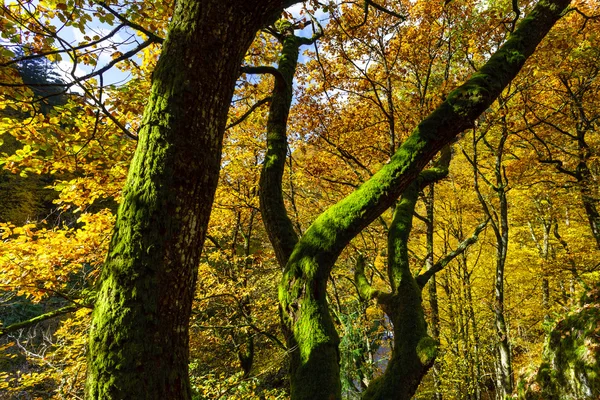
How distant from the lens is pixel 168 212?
1394 mm

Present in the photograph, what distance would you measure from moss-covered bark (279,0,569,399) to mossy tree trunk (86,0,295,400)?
135cm

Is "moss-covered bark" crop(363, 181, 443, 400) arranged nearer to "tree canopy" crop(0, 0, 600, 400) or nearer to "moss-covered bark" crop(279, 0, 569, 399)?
"tree canopy" crop(0, 0, 600, 400)

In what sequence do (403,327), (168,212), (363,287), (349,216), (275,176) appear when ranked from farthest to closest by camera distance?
(363,287) < (403,327) < (275,176) < (349,216) < (168,212)

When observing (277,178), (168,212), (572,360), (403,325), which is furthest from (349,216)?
(572,360)

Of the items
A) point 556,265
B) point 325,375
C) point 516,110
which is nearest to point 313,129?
point 516,110

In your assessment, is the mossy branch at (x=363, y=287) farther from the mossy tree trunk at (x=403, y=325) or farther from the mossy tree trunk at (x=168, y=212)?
the mossy tree trunk at (x=168, y=212)

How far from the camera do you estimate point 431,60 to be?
770 cm

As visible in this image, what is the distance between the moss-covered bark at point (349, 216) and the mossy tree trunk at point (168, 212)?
1.35 m

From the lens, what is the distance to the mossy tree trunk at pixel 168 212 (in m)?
1.23

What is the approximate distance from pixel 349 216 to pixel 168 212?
1742 mm

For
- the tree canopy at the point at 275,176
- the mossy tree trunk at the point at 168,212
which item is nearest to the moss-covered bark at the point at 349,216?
the tree canopy at the point at 275,176

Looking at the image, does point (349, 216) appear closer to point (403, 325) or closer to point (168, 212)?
point (168, 212)

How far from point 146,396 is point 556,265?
1304cm

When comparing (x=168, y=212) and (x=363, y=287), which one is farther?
(x=363, y=287)
